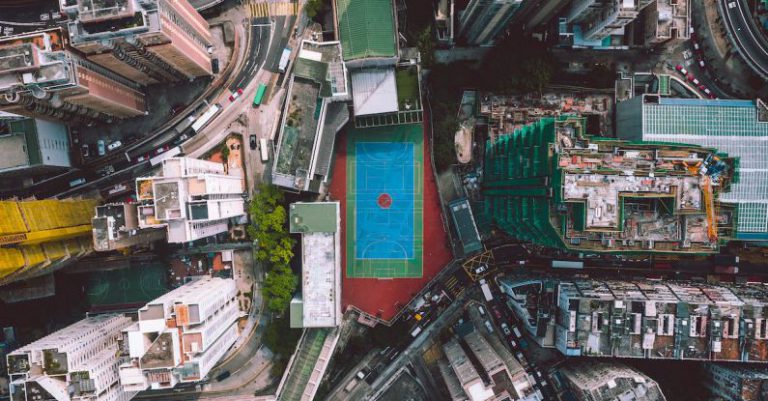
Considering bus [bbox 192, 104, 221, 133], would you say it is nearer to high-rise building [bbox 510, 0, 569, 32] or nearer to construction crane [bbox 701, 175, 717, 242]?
high-rise building [bbox 510, 0, 569, 32]

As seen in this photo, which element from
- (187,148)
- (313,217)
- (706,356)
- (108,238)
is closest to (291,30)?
(187,148)

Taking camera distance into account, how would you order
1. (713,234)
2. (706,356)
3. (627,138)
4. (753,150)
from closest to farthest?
1. (713,234)
2. (706,356)
3. (753,150)
4. (627,138)

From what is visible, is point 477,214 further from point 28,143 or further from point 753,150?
point 28,143

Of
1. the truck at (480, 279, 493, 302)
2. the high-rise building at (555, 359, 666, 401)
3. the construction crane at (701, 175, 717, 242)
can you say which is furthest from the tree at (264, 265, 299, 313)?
the construction crane at (701, 175, 717, 242)

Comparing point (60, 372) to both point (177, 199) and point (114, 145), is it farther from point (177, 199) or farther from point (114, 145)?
point (114, 145)

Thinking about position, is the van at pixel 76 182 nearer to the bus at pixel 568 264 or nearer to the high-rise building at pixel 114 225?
the high-rise building at pixel 114 225

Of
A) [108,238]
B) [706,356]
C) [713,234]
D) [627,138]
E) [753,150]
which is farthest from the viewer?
[627,138]

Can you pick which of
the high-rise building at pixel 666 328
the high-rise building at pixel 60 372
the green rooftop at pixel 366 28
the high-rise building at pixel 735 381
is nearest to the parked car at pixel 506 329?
the high-rise building at pixel 666 328
